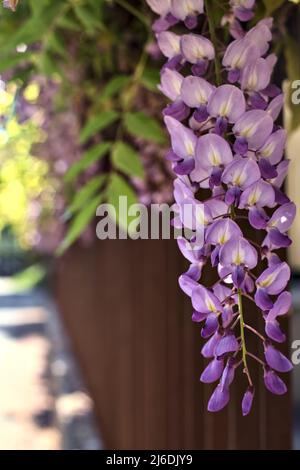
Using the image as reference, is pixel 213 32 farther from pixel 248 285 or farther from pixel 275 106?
pixel 248 285

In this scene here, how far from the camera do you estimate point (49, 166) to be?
2.31 m

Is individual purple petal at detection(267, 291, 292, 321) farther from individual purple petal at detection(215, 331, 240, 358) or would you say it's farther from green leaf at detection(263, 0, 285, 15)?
green leaf at detection(263, 0, 285, 15)

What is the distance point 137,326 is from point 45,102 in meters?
0.96

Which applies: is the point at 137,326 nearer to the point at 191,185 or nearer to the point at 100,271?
the point at 100,271

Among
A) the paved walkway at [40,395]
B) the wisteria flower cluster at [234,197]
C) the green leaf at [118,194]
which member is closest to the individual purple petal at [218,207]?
the wisteria flower cluster at [234,197]

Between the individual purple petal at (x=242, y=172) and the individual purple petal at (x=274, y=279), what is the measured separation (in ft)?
0.18

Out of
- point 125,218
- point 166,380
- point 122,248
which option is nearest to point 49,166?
point 122,248

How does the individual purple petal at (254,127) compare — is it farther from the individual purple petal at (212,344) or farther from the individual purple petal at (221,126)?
the individual purple petal at (212,344)

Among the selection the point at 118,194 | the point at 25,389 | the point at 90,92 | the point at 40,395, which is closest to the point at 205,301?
the point at 118,194

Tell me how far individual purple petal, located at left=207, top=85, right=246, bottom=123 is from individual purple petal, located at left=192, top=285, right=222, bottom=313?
0.11m

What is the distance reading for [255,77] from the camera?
45cm

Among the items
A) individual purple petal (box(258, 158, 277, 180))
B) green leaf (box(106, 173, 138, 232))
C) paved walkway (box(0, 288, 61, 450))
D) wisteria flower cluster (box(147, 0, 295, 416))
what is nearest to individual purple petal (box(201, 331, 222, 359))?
wisteria flower cluster (box(147, 0, 295, 416))

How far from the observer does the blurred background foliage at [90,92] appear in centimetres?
90

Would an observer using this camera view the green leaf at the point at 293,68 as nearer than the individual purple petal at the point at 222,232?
No
